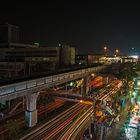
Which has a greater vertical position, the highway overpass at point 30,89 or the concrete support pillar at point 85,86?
the highway overpass at point 30,89

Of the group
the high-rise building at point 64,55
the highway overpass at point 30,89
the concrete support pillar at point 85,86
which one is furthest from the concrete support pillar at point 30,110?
the high-rise building at point 64,55

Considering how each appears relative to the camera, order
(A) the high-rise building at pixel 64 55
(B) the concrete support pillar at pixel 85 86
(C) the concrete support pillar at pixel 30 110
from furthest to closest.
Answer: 1. (A) the high-rise building at pixel 64 55
2. (B) the concrete support pillar at pixel 85 86
3. (C) the concrete support pillar at pixel 30 110

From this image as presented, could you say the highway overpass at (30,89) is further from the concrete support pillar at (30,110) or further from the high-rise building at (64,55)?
the high-rise building at (64,55)

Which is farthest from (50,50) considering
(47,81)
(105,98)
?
(47,81)

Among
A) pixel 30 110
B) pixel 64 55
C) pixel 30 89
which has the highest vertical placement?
pixel 64 55

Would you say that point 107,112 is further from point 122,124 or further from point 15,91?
point 15,91

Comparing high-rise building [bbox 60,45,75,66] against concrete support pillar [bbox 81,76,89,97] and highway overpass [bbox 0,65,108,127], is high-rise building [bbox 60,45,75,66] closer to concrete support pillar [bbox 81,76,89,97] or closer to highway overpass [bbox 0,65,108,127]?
concrete support pillar [bbox 81,76,89,97]

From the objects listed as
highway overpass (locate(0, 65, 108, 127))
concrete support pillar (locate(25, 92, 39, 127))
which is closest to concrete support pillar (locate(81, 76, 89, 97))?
highway overpass (locate(0, 65, 108, 127))

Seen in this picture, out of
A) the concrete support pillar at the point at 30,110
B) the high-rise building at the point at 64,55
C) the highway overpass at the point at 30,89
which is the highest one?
the high-rise building at the point at 64,55

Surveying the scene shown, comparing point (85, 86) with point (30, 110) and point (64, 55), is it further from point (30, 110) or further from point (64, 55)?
point (64, 55)

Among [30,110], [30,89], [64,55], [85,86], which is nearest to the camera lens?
[30,89]

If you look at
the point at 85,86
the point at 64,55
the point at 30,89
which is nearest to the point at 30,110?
the point at 30,89

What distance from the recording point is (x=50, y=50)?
8138 cm

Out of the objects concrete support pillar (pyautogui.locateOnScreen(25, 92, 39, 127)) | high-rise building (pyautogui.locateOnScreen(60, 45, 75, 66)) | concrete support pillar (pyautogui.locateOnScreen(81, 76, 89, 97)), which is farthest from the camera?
high-rise building (pyautogui.locateOnScreen(60, 45, 75, 66))
